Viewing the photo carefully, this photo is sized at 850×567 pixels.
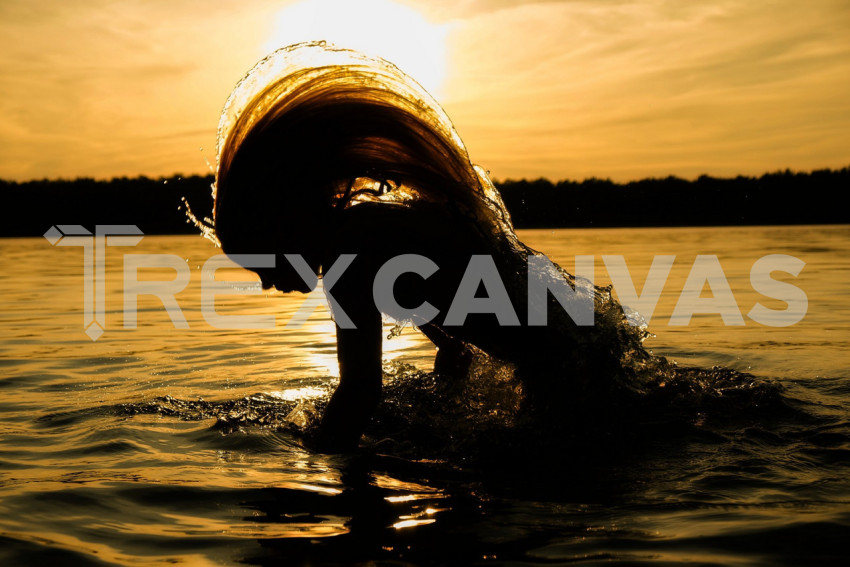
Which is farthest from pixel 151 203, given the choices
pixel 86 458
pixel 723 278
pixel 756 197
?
pixel 86 458

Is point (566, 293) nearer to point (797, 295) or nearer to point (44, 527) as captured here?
point (44, 527)

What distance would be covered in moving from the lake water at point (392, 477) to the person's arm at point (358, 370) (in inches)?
9.5

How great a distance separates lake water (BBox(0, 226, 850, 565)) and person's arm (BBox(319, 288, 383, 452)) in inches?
9.5

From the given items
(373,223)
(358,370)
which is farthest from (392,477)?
(373,223)

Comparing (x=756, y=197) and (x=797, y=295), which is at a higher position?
(x=756, y=197)

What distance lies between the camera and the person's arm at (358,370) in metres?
3.23

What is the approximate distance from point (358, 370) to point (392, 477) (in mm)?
488

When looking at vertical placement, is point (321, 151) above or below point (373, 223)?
above

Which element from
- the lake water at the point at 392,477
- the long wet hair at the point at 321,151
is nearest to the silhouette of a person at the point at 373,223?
the long wet hair at the point at 321,151

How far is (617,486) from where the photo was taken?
307cm

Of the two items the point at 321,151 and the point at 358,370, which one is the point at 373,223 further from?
the point at 358,370

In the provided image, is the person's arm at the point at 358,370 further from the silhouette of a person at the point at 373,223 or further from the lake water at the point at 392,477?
the lake water at the point at 392,477

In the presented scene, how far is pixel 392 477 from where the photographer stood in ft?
10.8

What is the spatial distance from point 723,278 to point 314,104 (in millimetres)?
10785
